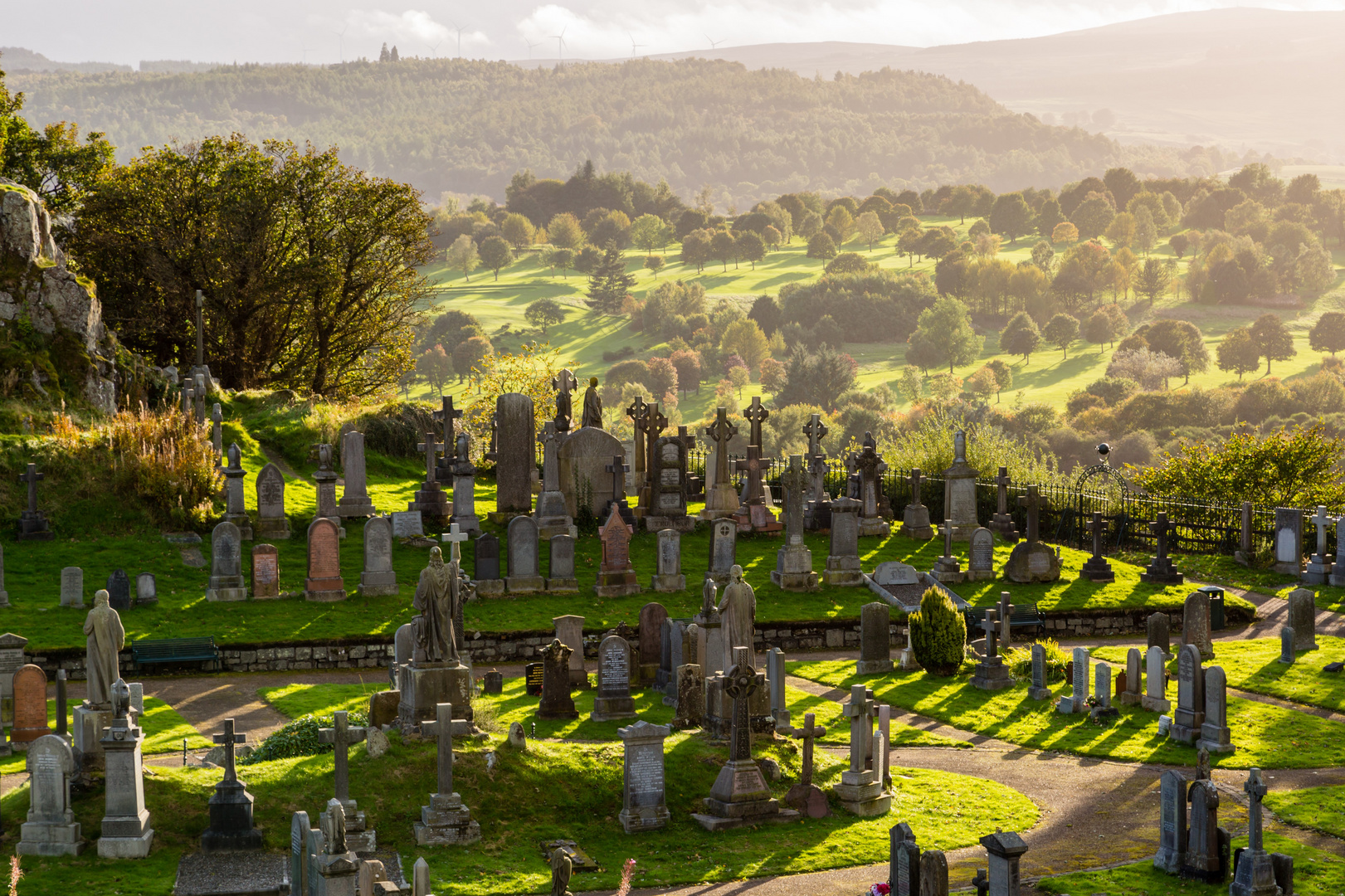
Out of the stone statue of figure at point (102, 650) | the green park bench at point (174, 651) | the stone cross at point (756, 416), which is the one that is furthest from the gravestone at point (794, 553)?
the stone statue of figure at point (102, 650)

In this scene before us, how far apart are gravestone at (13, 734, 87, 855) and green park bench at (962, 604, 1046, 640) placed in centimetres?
1493

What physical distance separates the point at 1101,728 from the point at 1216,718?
1.64m

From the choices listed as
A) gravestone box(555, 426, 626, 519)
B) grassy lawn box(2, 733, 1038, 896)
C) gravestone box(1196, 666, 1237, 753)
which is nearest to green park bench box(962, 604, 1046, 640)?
gravestone box(1196, 666, 1237, 753)

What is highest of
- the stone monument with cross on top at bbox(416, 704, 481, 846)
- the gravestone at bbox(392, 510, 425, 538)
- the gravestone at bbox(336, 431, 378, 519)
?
the gravestone at bbox(336, 431, 378, 519)

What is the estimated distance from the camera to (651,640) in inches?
767

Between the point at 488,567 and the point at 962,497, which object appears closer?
the point at 488,567

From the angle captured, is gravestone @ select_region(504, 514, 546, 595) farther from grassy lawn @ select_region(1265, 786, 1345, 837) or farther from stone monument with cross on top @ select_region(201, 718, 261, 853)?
grassy lawn @ select_region(1265, 786, 1345, 837)

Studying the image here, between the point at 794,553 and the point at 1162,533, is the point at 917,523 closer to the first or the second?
the point at 1162,533

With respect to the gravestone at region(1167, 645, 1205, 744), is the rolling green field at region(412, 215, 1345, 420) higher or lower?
higher

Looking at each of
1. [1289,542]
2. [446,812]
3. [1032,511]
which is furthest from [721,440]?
[446,812]

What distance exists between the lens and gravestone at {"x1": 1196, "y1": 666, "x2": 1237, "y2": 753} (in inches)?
660

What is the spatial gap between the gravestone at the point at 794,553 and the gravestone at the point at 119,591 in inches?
465

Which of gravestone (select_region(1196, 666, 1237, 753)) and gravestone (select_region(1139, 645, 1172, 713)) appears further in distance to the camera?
gravestone (select_region(1139, 645, 1172, 713))

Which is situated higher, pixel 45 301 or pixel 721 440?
pixel 45 301
